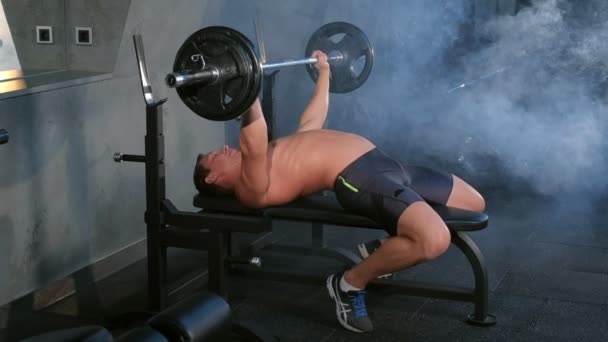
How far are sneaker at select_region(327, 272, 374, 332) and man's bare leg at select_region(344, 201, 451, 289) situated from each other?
0.04m

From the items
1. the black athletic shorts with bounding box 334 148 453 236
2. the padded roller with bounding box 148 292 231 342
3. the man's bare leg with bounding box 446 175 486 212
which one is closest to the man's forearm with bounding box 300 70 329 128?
the black athletic shorts with bounding box 334 148 453 236

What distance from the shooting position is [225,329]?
1.24m

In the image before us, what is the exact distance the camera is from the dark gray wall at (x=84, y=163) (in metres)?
2.60

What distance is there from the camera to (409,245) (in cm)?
243

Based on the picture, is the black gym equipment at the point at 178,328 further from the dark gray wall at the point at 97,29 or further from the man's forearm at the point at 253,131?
the dark gray wall at the point at 97,29

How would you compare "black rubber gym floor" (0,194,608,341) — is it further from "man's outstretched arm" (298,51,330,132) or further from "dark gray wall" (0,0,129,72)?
"dark gray wall" (0,0,129,72)

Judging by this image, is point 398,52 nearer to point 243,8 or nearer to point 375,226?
point 243,8

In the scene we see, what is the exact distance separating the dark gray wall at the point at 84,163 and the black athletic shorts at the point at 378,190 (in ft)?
3.16

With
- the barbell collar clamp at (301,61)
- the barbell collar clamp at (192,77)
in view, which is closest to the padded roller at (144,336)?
the barbell collar clamp at (192,77)

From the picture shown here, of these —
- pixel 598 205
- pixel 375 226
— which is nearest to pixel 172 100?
pixel 375 226

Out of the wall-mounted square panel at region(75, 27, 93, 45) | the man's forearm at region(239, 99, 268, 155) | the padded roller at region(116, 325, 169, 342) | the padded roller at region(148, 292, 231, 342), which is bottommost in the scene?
the padded roller at region(148, 292, 231, 342)

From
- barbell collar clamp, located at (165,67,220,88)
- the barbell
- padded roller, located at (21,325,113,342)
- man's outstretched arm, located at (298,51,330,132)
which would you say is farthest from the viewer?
man's outstretched arm, located at (298,51,330,132)

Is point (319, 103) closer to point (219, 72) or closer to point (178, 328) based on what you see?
point (219, 72)

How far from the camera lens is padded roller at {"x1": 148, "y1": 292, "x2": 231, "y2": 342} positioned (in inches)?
45.3
